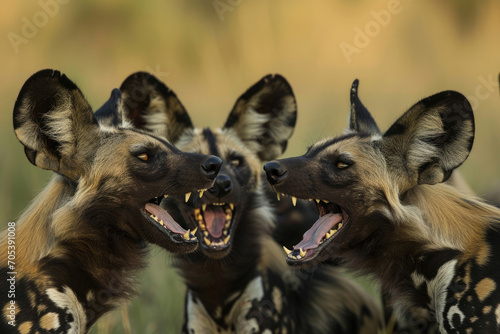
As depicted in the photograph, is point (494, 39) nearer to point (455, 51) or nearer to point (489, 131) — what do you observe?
point (455, 51)

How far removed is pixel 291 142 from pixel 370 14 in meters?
1.86

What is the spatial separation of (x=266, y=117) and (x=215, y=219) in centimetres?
87

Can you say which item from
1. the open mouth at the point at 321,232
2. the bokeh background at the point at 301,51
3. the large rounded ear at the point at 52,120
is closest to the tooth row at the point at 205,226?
the open mouth at the point at 321,232

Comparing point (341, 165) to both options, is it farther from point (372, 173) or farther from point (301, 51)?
point (301, 51)

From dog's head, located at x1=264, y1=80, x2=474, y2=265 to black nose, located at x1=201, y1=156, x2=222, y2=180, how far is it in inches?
8.8

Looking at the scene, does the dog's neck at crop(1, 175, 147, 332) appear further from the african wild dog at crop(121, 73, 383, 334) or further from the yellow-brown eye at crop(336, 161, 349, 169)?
the yellow-brown eye at crop(336, 161, 349, 169)

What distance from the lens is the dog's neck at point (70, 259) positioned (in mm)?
3131

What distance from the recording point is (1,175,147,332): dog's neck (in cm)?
313

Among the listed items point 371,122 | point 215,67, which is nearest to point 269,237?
point 371,122

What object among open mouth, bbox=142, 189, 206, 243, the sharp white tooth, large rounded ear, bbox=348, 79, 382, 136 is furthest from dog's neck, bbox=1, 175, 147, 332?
large rounded ear, bbox=348, 79, 382, 136

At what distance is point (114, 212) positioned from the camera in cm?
336

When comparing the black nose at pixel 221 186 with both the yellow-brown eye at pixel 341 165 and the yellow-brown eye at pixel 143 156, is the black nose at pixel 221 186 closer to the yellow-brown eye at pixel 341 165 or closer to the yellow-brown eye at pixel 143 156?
the yellow-brown eye at pixel 143 156

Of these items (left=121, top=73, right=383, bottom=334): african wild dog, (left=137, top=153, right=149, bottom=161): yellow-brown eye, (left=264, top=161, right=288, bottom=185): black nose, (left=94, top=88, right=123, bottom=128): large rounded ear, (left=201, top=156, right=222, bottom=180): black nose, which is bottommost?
(left=121, top=73, right=383, bottom=334): african wild dog

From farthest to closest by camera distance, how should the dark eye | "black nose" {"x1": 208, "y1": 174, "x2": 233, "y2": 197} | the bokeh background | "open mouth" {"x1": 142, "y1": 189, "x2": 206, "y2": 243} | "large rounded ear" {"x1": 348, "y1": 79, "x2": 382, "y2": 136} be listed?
the bokeh background, the dark eye, "black nose" {"x1": 208, "y1": 174, "x2": 233, "y2": 197}, "large rounded ear" {"x1": 348, "y1": 79, "x2": 382, "y2": 136}, "open mouth" {"x1": 142, "y1": 189, "x2": 206, "y2": 243}
